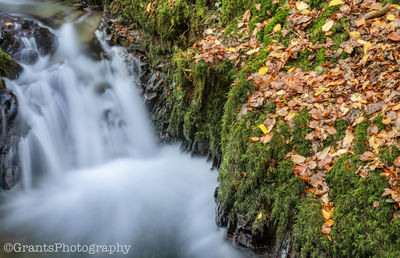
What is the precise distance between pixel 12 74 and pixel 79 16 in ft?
10.3

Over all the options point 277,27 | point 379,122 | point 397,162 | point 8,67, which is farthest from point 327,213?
point 8,67

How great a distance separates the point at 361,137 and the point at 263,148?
40.0 inches

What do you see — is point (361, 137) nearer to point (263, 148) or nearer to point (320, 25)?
point (263, 148)

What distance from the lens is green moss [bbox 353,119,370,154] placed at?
2.73m

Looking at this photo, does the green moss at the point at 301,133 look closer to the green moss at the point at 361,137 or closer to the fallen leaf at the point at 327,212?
the green moss at the point at 361,137

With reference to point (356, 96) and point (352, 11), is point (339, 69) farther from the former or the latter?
point (352, 11)

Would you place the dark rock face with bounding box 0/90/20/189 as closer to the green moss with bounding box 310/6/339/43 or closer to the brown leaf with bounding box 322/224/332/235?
the brown leaf with bounding box 322/224/332/235

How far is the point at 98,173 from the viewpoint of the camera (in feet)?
18.8

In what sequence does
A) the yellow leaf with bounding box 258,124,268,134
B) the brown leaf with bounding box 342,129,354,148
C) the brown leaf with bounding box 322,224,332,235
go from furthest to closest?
the yellow leaf with bounding box 258,124,268,134 < the brown leaf with bounding box 342,129,354,148 < the brown leaf with bounding box 322,224,332,235

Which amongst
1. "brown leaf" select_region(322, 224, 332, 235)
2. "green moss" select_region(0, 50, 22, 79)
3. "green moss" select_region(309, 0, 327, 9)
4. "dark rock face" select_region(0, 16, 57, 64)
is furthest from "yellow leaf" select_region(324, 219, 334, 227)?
"dark rock face" select_region(0, 16, 57, 64)

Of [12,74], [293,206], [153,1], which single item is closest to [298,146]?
[293,206]

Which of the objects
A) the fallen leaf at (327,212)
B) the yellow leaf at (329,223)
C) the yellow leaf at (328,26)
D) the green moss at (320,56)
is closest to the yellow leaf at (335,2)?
the yellow leaf at (328,26)

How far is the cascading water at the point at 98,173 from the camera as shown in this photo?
4.32 meters

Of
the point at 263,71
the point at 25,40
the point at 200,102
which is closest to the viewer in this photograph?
the point at 263,71
